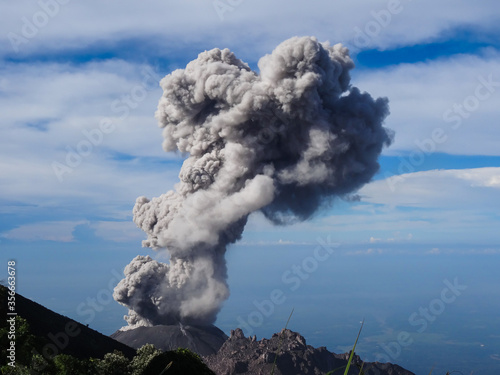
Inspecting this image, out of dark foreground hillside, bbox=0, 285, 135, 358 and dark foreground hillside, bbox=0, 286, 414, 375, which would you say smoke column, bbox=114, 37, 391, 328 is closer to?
dark foreground hillside, bbox=0, 286, 414, 375

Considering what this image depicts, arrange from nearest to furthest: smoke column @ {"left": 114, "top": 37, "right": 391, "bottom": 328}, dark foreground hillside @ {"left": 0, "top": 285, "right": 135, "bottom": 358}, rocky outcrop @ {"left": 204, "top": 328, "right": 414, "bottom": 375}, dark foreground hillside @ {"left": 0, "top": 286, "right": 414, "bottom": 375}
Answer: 1. dark foreground hillside @ {"left": 0, "top": 286, "right": 414, "bottom": 375}
2. dark foreground hillside @ {"left": 0, "top": 285, "right": 135, "bottom": 358}
3. smoke column @ {"left": 114, "top": 37, "right": 391, "bottom": 328}
4. rocky outcrop @ {"left": 204, "top": 328, "right": 414, "bottom": 375}

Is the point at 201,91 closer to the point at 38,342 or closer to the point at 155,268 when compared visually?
the point at 155,268

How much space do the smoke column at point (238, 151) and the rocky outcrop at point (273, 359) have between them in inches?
262

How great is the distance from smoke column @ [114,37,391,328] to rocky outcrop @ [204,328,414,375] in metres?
6.64

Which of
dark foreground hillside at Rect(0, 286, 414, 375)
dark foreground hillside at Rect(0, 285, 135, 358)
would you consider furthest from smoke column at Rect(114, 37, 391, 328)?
dark foreground hillside at Rect(0, 285, 135, 358)

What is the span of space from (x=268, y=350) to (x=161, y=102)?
31.7 metres

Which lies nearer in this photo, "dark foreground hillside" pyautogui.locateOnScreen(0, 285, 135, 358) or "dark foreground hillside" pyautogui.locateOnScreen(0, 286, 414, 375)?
"dark foreground hillside" pyautogui.locateOnScreen(0, 286, 414, 375)

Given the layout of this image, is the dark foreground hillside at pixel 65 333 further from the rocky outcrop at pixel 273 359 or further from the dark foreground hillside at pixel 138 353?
the rocky outcrop at pixel 273 359

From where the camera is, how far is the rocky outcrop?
56.2 metres

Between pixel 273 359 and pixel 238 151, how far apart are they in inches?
986

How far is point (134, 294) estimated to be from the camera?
57.3 m

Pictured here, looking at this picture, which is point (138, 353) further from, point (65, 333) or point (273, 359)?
point (273, 359)

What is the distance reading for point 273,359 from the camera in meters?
58.4

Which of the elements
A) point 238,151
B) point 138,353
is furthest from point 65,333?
point 238,151
